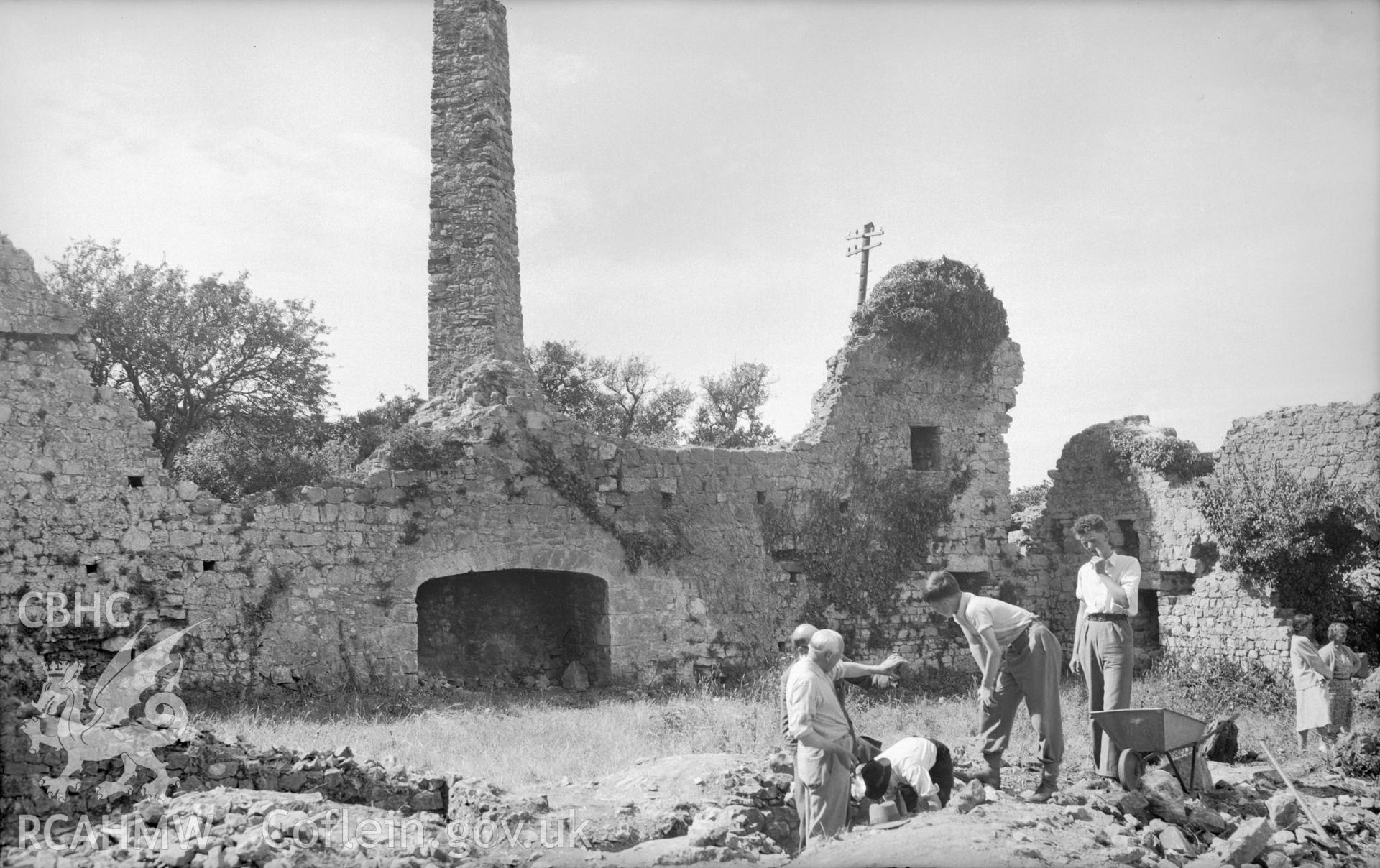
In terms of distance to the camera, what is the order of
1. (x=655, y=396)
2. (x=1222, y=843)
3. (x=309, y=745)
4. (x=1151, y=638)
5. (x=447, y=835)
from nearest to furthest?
(x=447, y=835) < (x=1222, y=843) < (x=309, y=745) < (x=1151, y=638) < (x=655, y=396)

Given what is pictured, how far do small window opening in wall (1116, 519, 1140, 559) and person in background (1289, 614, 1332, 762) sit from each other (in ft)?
16.6

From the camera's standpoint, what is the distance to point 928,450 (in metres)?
15.7

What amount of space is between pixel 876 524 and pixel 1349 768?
6.38 m

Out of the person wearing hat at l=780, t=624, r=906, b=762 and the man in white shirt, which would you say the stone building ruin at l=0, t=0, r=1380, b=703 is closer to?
the man in white shirt

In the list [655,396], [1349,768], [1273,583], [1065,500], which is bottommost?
[1349,768]

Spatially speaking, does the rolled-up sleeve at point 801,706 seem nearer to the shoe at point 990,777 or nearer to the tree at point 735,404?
the shoe at point 990,777

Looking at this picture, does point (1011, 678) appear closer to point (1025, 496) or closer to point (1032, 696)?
point (1032, 696)

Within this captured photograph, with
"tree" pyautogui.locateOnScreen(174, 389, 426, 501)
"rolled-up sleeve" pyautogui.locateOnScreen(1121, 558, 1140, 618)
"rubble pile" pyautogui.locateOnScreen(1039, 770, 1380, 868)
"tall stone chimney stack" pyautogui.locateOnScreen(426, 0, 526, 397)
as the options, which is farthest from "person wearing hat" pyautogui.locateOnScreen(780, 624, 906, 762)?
"tree" pyautogui.locateOnScreen(174, 389, 426, 501)

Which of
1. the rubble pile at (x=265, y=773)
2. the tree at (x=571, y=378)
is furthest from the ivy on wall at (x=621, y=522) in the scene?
the tree at (x=571, y=378)

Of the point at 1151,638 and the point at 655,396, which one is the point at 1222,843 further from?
the point at 655,396

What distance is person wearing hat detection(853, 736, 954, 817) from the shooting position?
713 centimetres

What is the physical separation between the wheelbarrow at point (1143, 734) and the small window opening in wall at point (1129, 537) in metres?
8.09

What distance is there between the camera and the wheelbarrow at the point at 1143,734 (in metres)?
7.98

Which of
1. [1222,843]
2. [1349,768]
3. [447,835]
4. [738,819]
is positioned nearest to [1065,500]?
[1349,768]
